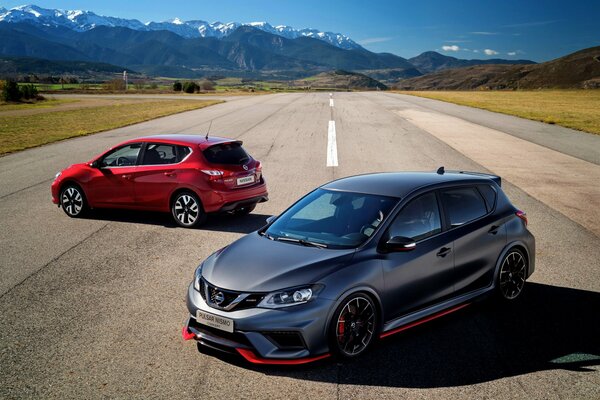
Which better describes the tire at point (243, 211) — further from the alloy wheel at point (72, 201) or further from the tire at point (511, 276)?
the tire at point (511, 276)

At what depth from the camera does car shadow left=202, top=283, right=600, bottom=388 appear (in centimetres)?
479

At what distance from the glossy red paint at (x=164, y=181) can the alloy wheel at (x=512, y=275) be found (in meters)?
5.04

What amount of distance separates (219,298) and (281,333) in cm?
65

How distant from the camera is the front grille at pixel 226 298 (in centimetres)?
479

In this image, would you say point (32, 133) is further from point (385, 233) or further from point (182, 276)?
point (385, 233)

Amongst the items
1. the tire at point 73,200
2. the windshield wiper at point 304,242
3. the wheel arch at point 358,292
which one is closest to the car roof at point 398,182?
the windshield wiper at point 304,242

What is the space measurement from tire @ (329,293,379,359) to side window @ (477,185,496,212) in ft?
7.18

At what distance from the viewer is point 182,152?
33.7 feet


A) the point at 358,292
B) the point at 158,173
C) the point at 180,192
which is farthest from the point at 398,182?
the point at 158,173

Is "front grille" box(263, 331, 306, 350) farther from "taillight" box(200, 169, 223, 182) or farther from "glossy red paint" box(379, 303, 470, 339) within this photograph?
"taillight" box(200, 169, 223, 182)

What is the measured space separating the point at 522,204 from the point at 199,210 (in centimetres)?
654

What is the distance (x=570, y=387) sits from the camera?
4590 millimetres

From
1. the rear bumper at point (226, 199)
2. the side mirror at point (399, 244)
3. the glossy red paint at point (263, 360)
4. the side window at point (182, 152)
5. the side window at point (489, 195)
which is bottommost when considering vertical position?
the rear bumper at point (226, 199)

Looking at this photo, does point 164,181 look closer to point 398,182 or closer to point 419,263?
point 398,182
